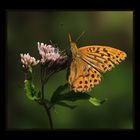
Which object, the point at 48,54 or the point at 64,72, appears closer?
the point at 48,54

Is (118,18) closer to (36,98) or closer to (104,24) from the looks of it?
(104,24)

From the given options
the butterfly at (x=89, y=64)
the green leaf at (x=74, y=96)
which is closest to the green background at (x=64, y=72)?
the butterfly at (x=89, y=64)

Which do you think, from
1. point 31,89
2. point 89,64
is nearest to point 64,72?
point 89,64

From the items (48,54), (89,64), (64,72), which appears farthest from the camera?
(64,72)

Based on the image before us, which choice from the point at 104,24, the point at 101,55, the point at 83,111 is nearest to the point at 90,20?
the point at 104,24

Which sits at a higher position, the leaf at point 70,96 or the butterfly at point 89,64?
the butterfly at point 89,64

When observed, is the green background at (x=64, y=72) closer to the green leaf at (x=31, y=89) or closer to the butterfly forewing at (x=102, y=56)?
the butterfly forewing at (x=102, y=56)

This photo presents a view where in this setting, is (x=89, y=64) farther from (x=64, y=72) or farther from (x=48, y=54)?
(x=64, y=72)
